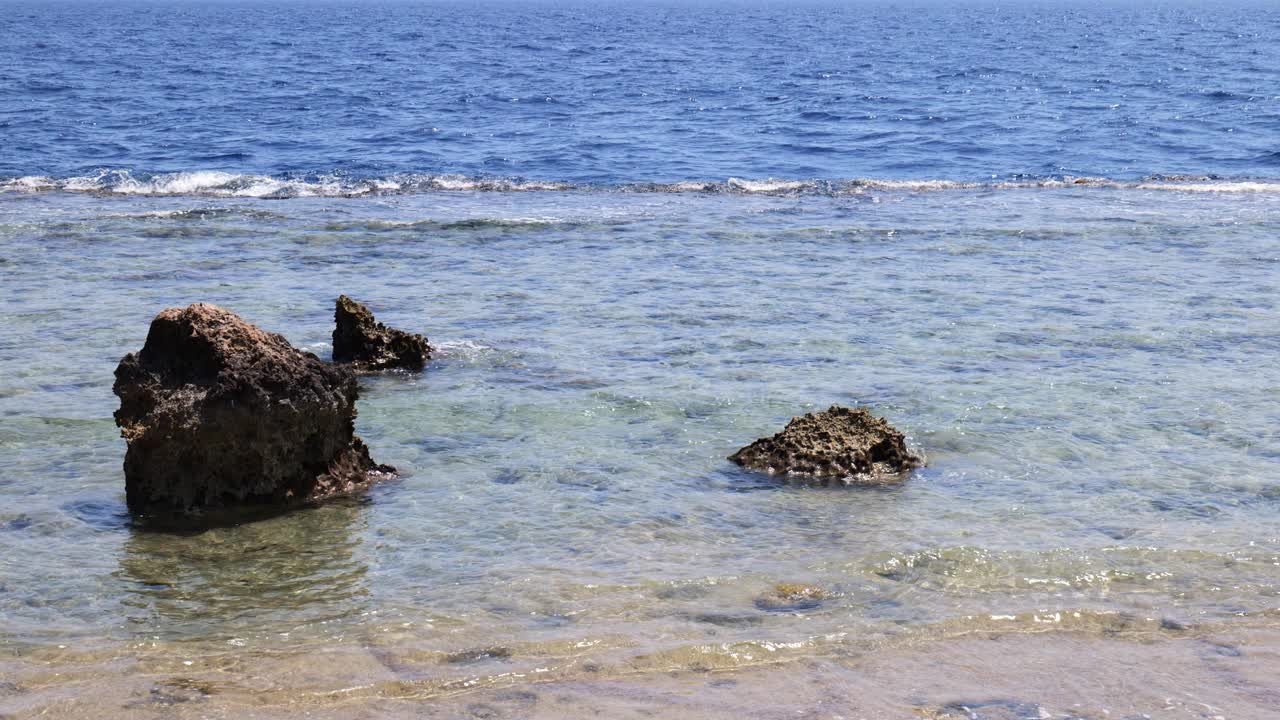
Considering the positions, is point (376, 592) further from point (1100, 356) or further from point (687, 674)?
point (1100, 356)

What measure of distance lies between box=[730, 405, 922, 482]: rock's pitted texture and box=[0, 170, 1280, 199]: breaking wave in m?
13.5

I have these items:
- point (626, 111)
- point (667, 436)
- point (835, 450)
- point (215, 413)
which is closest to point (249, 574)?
point (215, 413)

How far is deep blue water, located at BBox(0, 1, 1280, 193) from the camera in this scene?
24.7 metres

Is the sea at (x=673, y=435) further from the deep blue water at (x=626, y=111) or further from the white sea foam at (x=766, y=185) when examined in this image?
the deep blue water at (x=626, y=111)

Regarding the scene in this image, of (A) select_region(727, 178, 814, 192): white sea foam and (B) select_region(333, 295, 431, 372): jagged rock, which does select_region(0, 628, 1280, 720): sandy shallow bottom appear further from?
(A) select_region(727, 178, 814, 192): white sea foam

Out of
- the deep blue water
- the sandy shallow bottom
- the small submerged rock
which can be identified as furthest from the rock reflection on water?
the deep blue water

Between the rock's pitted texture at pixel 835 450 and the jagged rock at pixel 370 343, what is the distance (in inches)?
126

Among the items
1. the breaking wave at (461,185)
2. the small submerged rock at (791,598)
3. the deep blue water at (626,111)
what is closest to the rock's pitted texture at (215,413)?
the small submerged rock at (791,598)

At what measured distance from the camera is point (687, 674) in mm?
5633

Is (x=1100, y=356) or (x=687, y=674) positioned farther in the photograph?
(x=1100, y=356)

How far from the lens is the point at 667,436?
30.0 feet

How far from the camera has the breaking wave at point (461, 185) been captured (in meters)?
21.6

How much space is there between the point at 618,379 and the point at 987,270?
6.08 metres

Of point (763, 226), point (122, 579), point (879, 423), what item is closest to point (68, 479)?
point (122, 579)
